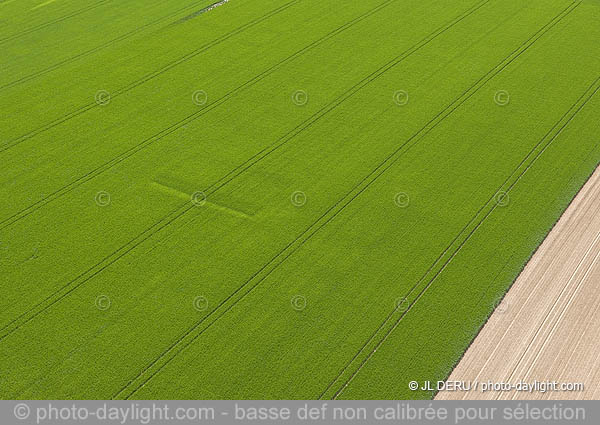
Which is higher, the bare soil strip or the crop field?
the crop field

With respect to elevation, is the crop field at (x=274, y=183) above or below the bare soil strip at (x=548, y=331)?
above

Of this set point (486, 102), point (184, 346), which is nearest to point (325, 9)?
point (486, 102)

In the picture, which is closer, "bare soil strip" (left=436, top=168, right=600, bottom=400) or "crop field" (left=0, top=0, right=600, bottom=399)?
"bare soil strip" (left=436, top=168, right=600, bottom=400)

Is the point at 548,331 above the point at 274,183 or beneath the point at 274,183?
beneath
